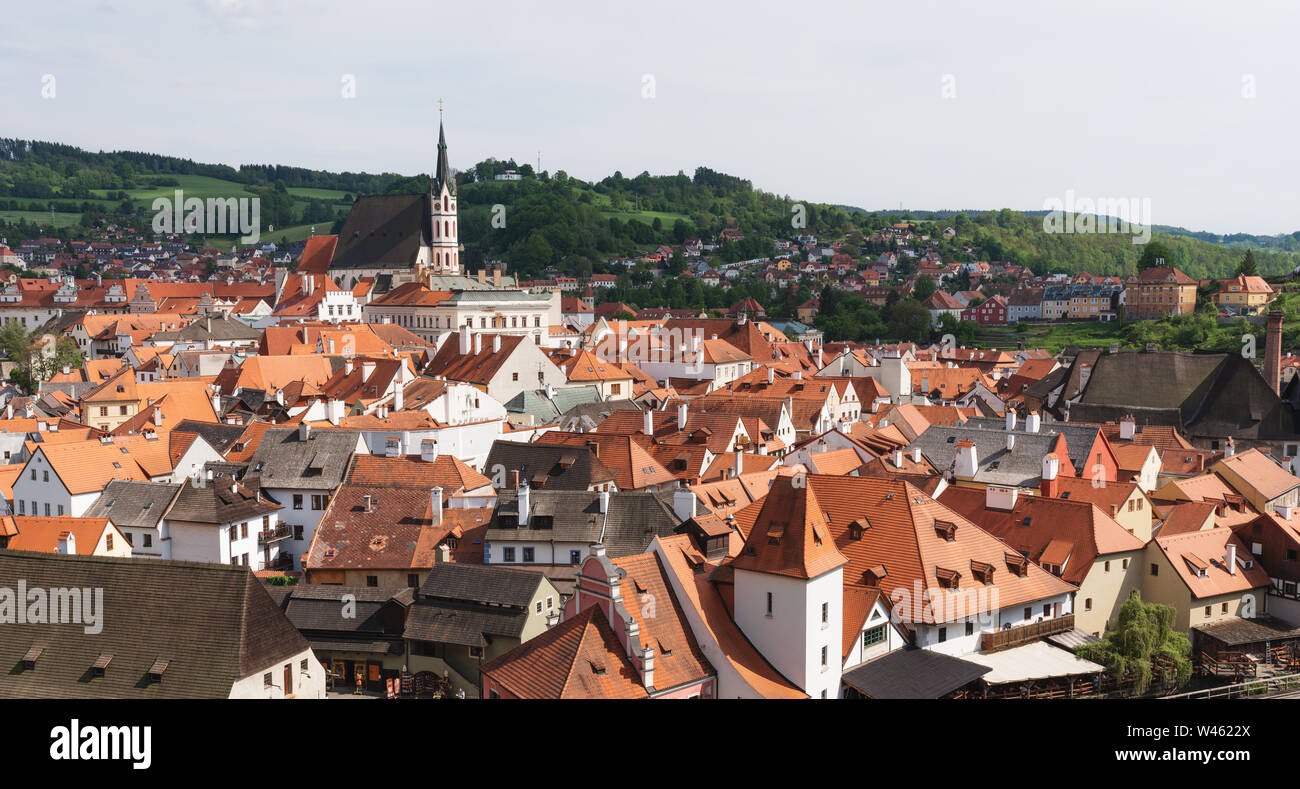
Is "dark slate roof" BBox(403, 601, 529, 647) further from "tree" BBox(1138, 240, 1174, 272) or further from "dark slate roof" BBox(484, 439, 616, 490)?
"tree" BBox(1138, 240, 1174, 272)

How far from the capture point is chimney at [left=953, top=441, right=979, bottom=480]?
33719 mm

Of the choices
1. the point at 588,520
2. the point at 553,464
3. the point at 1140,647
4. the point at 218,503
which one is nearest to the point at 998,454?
the point at 1140,647

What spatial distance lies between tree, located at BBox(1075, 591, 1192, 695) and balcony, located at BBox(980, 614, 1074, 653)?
2.85ft

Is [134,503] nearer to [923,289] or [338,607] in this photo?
[338,607]

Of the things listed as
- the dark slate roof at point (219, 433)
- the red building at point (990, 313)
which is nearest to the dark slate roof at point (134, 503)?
the dark slate roof at point (219, 433)

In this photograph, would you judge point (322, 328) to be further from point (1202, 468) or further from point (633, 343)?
point (1202, 468)

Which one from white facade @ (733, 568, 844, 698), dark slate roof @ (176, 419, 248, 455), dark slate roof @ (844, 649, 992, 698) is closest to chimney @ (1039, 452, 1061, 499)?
dark slate roof @ (844, 649, 992, 698)

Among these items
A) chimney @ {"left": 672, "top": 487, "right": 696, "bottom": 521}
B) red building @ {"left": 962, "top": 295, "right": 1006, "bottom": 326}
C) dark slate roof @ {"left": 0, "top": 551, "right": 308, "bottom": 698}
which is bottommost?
dark slate roof @ {"left": 0, "top": 551, "right": 308, "bottom": 698}

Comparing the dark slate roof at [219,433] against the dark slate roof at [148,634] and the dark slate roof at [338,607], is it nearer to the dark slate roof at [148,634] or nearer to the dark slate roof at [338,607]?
the dark slate roof at [338,607]

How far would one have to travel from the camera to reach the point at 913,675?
19.8 m

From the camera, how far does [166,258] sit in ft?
565

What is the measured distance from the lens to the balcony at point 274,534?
103 ft
